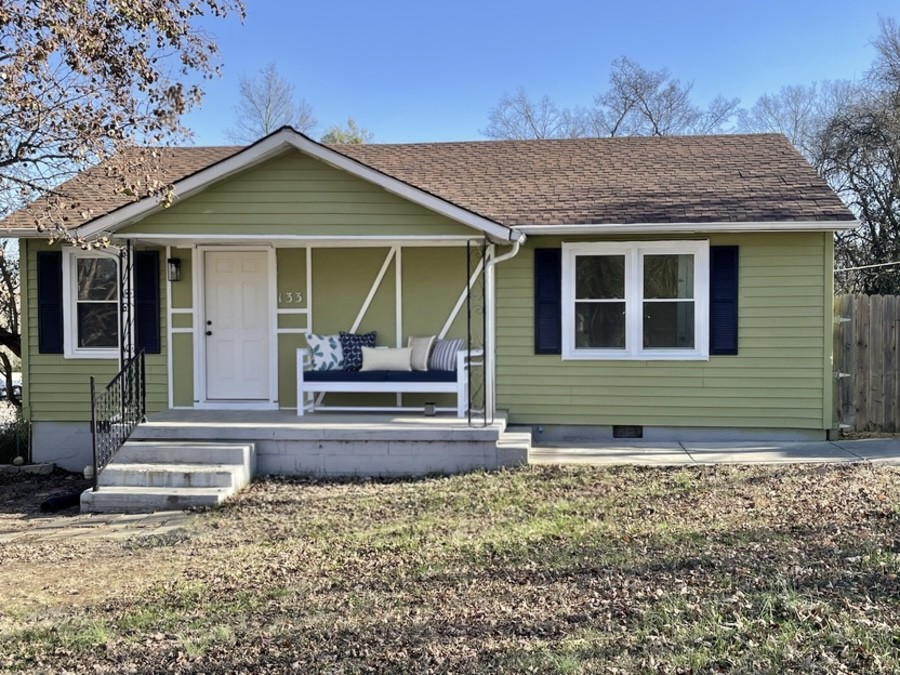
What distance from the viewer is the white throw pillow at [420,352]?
8867mm

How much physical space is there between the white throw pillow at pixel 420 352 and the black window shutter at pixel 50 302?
443cm

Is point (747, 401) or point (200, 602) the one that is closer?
point (200, 602)

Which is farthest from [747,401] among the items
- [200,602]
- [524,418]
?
[200,602]

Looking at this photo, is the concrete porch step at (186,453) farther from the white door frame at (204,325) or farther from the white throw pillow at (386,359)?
the white throw pillow at (386,359)

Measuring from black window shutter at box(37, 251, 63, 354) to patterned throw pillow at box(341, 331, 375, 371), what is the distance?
360 cm

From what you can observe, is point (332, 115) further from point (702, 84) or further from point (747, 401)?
point (747, 401)

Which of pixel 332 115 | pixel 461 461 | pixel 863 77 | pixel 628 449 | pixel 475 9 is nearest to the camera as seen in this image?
pixel 461 461

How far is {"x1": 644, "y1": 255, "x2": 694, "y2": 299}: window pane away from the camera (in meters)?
8.85

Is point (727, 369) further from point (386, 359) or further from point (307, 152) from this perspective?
point (307, 152)

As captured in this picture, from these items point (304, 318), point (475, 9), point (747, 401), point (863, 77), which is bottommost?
point (747, 401)

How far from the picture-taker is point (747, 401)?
347 inches

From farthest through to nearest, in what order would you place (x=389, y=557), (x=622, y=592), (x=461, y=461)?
(x=461, y=461) → (x=389, y=557) → (x=622, y=592)

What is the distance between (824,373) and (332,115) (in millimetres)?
22317

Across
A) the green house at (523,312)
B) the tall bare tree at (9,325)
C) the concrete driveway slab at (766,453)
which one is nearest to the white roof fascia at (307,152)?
the green house at (523,312)
